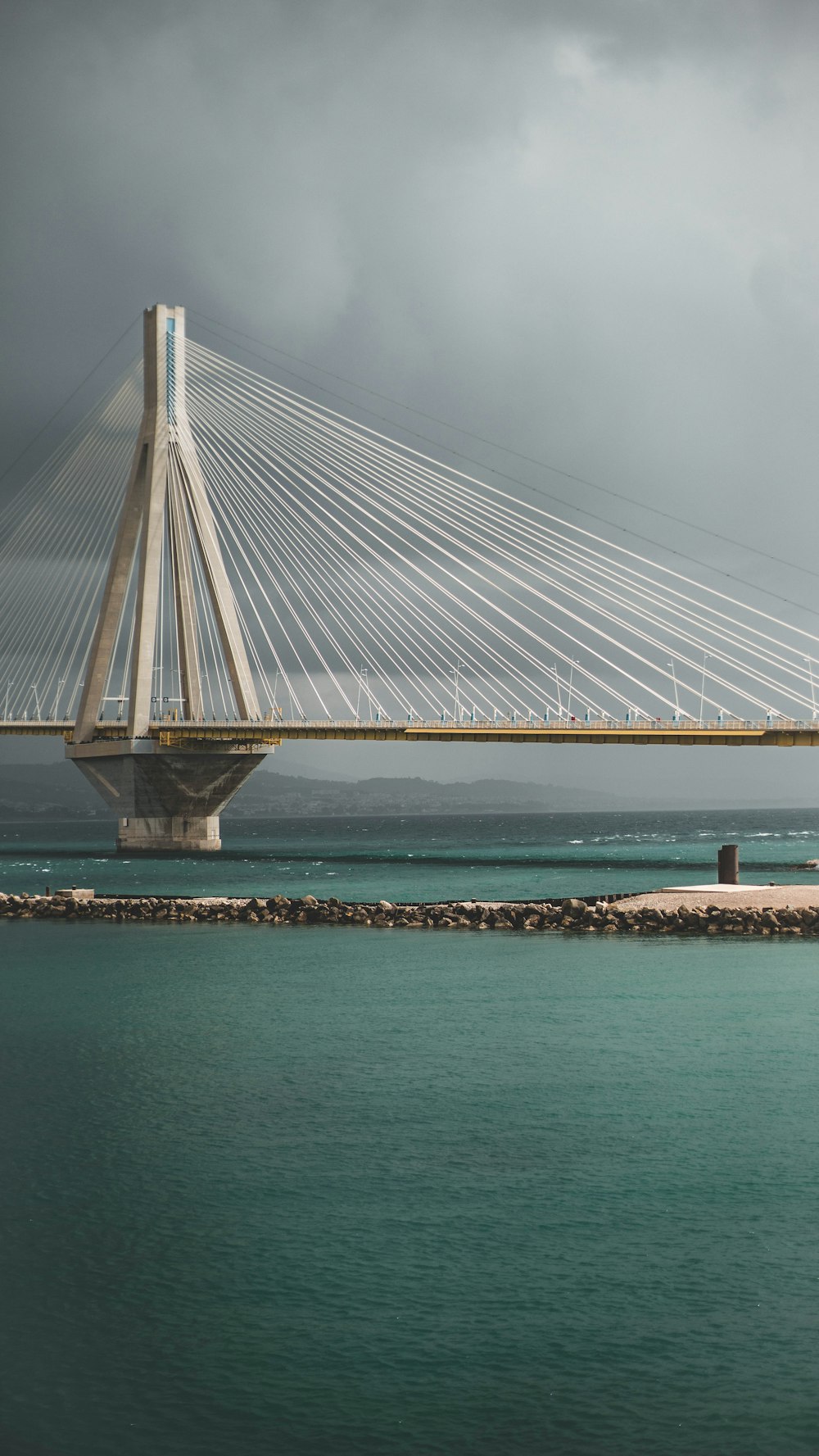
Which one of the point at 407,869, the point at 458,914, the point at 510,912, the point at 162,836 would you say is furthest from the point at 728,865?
the point at 162,836

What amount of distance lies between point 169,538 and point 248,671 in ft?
24.7

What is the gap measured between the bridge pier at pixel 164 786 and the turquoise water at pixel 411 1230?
45.3 metres

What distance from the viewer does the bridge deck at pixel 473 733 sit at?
55062mm

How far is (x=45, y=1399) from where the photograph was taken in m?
7.71

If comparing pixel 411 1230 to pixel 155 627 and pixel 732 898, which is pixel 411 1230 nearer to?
pixel 732 898

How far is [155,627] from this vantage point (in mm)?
59531

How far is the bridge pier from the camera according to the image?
65.3m

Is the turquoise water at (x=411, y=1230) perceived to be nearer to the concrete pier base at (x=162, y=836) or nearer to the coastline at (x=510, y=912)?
the coastline at (x=510, y=912)

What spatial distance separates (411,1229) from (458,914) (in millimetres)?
22477

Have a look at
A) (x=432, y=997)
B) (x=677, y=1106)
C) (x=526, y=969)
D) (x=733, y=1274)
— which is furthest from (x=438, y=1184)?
(x=526, y=969)

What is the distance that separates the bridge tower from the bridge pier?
0.08 m

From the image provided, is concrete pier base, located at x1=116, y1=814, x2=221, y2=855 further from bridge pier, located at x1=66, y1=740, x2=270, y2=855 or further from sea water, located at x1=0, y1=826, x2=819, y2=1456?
sea water, located at x1=0, y1=826, x2=819, y2=1456

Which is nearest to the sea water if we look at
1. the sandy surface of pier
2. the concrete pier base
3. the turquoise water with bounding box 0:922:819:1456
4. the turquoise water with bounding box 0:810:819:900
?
the turquoise water with bounding box 0:922:819:1456

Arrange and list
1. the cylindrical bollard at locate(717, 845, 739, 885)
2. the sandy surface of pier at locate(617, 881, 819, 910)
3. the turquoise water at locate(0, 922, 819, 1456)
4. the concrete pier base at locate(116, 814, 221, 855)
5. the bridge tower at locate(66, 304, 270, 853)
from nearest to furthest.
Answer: the turquoise water at locate(0, 922, 819, 1456), the sandy surface of pier at locate(617, 881, 819, 910), the cylindrical bollard at locate(717, 845, 739, 885), the bridge tower at locate(66, 304, 270, 853), the concrete pier base at locate(116, 814, 221, 855)
